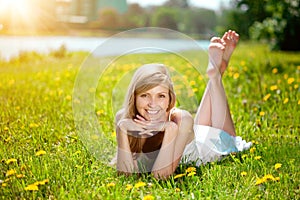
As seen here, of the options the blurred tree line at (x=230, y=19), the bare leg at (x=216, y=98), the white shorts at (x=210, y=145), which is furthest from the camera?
the blurred tree line at (x=230, y=19)

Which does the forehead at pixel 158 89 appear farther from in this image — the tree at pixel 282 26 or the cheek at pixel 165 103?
the tree at pixel 282 26

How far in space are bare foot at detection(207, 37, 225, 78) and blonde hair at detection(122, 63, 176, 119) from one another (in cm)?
47

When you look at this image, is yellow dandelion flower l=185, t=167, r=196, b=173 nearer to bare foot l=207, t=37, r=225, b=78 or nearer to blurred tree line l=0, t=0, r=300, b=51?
bare foot l=207, t=37, r=225, b=78

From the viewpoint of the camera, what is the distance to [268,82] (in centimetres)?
421

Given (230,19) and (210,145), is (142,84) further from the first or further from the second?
(230,19)

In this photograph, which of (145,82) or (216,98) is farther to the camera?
(216,98)

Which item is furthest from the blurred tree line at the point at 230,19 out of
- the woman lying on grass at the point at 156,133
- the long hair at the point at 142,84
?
the long hair at the point at 142,84

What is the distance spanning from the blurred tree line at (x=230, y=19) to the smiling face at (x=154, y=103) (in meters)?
3.98

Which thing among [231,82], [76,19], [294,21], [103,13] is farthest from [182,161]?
[103,13]

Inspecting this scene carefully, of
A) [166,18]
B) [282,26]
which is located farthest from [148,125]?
[166,18]

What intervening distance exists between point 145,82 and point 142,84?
0.6 inches

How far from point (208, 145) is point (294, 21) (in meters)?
5.07

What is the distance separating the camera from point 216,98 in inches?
107

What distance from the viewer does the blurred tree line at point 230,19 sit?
22.7ft
